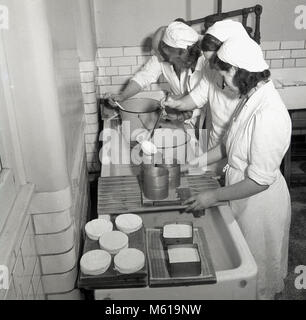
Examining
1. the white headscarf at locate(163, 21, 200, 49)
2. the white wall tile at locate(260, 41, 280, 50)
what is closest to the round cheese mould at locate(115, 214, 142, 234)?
the white headscarf at locate(163, 21, 200, 49)

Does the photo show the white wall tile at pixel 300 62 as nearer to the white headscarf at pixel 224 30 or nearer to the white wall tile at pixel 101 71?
the white wall tile at pixel 101 71

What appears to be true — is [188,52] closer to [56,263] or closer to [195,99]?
[195,99]

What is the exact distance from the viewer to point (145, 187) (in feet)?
6.36

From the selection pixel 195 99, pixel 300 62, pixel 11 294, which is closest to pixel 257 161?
pixel 195 99

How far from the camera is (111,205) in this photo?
A: 191 centimetres

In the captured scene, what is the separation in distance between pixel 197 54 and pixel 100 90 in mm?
1471

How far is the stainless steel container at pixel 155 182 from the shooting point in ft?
6.20

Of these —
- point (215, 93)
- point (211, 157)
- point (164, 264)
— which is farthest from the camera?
Result: point (215, 93)

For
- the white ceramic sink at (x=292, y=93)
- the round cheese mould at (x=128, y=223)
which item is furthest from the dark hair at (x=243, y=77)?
the white ceramic sink at (x=292, y=93)

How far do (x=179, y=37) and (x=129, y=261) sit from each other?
1878 millimetres

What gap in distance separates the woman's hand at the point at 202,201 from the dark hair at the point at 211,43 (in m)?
0.92

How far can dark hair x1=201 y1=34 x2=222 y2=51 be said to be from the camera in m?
2.32

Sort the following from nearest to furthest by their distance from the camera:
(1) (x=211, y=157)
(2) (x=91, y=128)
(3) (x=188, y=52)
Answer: (1) (x=211, y=157) < (3) (x=188, y=52) < (2) (x=91, y=128)

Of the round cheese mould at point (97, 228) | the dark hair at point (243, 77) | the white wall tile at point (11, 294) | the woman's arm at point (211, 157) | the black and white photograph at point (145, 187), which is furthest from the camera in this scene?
the woman's arm at point (211, 157)
